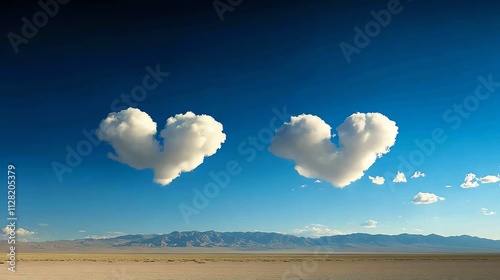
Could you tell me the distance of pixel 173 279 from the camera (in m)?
31.7

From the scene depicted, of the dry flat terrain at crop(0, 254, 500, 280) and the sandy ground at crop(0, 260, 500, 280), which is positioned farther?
the dry flat terrain at crop(0, 254, 500, 280)

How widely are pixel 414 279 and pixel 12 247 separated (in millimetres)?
27627

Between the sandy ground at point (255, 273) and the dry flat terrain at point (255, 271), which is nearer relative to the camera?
the sandy ground at point (255, 273)

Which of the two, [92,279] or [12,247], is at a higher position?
[12,247]

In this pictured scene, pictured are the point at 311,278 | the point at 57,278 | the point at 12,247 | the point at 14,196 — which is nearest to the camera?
the point at 14,196

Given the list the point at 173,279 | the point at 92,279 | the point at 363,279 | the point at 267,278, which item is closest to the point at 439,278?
the point at 363,279

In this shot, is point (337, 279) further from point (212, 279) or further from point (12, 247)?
point (12, 247)

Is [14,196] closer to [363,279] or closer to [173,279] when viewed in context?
[173,279]

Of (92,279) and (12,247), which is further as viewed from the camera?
(92,279)

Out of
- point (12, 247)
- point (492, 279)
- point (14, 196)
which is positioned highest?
point (14, 196)

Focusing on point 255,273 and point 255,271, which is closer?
point 255,273

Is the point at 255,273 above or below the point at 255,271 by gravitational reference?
below

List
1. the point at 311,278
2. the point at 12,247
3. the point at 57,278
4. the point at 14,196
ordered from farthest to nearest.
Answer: the point at 57,278 < the point at 311,278 < the point at 12,247 < the point at 14,196

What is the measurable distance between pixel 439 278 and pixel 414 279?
7.06 ft
